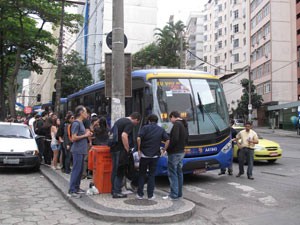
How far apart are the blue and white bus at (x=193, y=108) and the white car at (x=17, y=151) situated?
130 inches

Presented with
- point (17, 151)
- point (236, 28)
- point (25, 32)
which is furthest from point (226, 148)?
point (236, 28)

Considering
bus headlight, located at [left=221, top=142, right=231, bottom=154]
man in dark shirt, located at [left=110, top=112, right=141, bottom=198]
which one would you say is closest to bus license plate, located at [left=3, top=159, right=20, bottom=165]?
man in dark shirt, located at [left=110, top=112, right=141, bottom=198]

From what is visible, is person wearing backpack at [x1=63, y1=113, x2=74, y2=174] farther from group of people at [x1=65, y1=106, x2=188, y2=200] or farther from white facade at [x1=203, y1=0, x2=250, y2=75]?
white facade at [x1=203, y1=0, x2=250, y2=75]

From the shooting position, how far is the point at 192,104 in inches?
400

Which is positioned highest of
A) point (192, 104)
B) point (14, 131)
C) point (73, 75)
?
point (73, 75)

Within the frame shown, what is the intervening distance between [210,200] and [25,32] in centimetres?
1870

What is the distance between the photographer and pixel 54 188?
8.98 m

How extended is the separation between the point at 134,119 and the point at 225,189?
346cm

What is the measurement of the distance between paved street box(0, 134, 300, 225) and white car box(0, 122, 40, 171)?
350mm

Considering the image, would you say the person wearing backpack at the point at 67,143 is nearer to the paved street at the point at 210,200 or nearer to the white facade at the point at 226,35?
the paved street at the point at 210,200

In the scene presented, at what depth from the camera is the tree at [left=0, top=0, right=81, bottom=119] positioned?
837 inches

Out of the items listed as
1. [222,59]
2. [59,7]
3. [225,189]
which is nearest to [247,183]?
[225,189]

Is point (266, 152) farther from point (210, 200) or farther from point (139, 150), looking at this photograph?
point (139, 150)

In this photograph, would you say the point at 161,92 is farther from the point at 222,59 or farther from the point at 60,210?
the point at 222,59
